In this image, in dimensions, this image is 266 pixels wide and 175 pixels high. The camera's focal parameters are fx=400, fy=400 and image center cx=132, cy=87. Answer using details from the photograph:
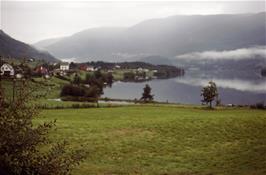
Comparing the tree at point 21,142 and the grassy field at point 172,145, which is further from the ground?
the tree at point 21,142

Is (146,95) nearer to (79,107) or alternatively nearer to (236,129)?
(79,107)

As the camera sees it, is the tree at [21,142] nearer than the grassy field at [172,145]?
Yes

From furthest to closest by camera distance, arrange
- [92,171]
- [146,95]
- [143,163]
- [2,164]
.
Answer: [146,95]
[143,163]
[92,171]
[2,164]

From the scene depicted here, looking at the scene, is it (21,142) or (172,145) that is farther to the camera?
(172,145)

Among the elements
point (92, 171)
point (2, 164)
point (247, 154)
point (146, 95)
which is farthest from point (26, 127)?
point (146, 95)

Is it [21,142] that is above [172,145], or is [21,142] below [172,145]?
above

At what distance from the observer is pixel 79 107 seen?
82.7m

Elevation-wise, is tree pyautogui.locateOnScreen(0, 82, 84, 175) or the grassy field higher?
tree pyautogui.locateOnScreen(0, 82, 84, 175)

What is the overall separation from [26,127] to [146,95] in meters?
120

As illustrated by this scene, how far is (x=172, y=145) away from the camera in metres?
37.7

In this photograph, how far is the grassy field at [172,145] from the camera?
29.3 metres

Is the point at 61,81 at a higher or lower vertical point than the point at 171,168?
higher

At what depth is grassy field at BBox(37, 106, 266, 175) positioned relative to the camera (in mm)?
29308

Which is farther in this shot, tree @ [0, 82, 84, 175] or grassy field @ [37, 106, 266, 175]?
grassy field @ [37, 106, 266, 175]
